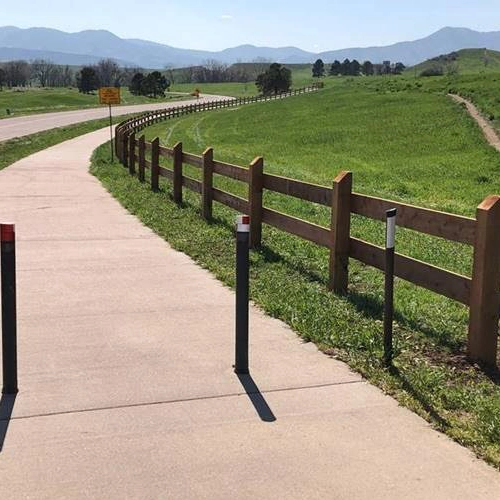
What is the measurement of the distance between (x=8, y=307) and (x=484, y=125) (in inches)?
1336

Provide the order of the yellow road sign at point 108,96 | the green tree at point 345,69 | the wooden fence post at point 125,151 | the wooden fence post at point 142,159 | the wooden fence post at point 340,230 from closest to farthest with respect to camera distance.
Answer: the wooden fence post at point 340,230 < the wooden fence post at point 142,159 < the wooden fence post at point 125,151 < the yellow road sign at point 108,96 < the green tree at point 345,69

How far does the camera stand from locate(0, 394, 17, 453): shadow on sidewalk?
4.10 metres

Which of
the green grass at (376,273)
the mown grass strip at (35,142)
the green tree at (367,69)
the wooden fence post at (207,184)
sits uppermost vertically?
the green tree at (367,69)

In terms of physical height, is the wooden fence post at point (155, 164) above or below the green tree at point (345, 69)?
below

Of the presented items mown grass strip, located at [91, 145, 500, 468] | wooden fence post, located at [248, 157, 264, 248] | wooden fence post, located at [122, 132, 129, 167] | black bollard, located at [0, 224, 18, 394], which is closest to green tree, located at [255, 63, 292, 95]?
wooden fence post, located at [122, 132, 129, 167]

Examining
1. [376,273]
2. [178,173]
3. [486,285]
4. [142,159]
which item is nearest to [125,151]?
[142,159]

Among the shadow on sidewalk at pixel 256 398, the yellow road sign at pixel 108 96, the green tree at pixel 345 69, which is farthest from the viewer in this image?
the green tree at pixel 345 69

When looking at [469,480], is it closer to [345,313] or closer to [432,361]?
[432,361]

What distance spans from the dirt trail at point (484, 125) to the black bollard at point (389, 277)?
25.4 metres

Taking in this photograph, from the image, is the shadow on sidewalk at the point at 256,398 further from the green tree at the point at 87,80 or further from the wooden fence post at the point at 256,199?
the green tree at the point at 87,80

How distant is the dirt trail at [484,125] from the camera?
30925 millimetres

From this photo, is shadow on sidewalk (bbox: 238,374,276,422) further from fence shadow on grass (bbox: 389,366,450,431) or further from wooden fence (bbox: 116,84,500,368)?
wooden fence (bbox: 116,84,500,368)

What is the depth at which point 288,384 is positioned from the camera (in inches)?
192

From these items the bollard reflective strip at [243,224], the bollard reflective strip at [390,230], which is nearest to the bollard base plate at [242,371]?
the bollard reflective strip at [243,224]
